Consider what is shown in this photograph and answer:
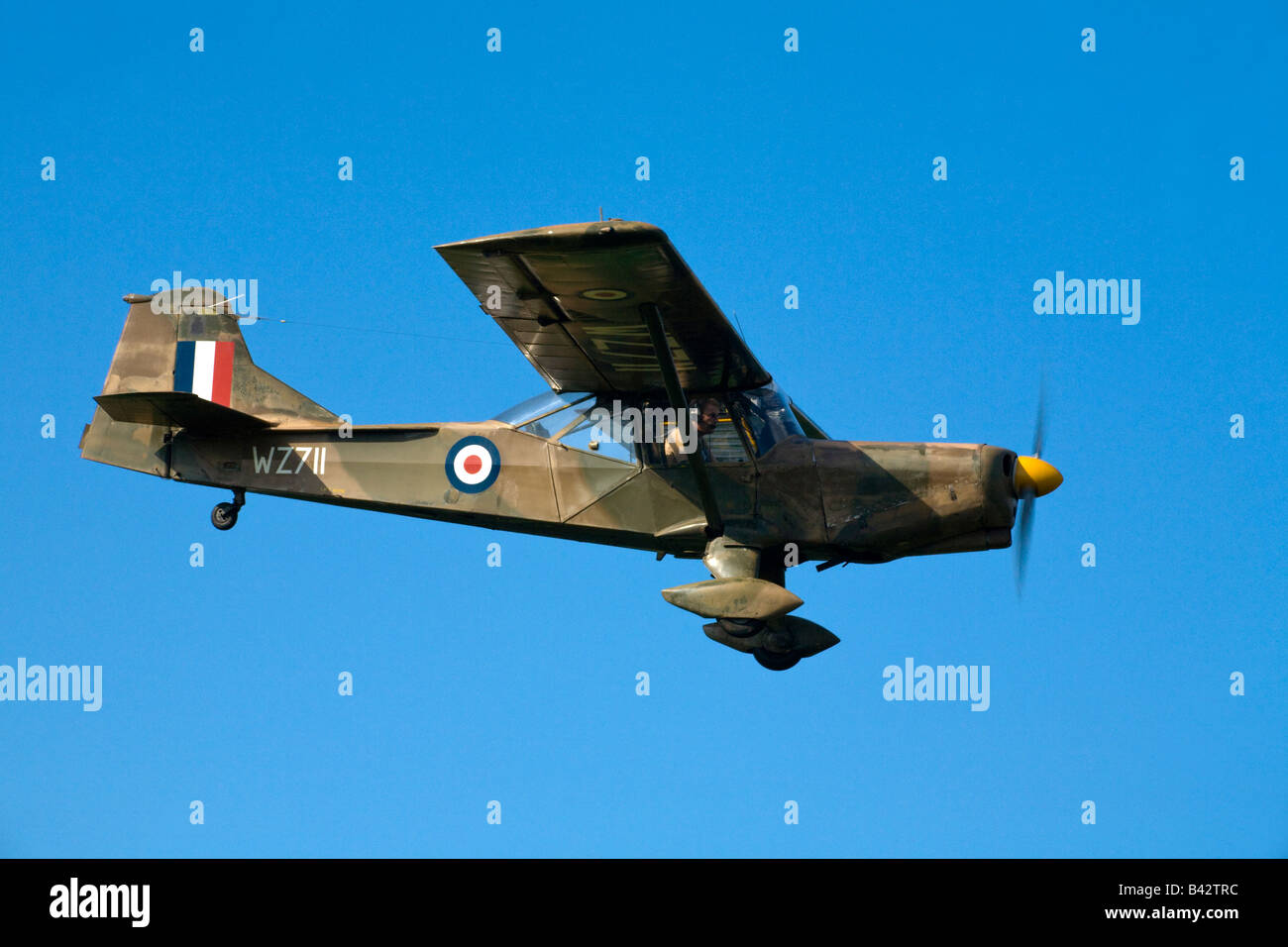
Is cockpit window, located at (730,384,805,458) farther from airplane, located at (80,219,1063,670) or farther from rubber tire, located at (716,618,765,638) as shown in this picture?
rubber tire, located at (716,618,765,638)

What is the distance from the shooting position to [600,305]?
12.7m

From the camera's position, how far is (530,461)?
14078 millimetres

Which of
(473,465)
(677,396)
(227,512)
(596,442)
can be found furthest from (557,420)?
(227,512)

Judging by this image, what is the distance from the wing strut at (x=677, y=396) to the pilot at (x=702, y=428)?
14 cm

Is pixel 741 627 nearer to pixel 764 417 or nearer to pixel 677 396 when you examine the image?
pixel 764 417

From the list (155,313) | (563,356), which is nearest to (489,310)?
(563,356)

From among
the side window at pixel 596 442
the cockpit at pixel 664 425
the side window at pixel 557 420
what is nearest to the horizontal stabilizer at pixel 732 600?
the cockpit at pixel 664 425

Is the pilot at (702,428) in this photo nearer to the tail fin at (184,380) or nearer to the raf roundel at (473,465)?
the raf roundel at (473,465)

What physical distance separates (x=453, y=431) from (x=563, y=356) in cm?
135

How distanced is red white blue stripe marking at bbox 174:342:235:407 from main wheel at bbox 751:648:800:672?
5546mm

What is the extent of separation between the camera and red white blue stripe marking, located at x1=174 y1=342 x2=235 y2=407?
15.4 metres

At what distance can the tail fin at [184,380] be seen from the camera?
14805 millimetres

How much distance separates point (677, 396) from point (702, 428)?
83 cm

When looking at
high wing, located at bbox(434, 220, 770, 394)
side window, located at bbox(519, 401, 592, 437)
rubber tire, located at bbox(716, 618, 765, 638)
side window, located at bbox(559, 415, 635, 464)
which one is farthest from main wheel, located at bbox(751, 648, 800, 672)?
side window, located at bbox(519, 401, 592, 437)
